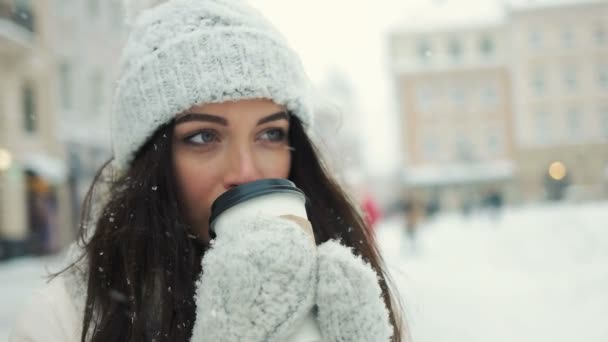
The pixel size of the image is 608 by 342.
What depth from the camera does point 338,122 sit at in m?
1.96

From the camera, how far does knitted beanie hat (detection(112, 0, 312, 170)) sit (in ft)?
4.50

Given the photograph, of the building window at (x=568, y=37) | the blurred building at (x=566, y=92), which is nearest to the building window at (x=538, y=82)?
the blurred building at (x=566, y=92)

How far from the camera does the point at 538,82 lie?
8.59ft

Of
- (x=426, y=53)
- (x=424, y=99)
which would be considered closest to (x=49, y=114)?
(x=424, y=99)

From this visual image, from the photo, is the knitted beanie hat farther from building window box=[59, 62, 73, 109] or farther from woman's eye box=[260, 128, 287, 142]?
building window box=[59, 62, 73, 109]

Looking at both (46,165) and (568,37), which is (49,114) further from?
(568,37)

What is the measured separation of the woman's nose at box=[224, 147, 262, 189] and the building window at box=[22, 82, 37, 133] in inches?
523

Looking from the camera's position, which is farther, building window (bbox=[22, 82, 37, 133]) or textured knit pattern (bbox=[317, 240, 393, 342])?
building window (bbox=[22, 82, 37, 133])

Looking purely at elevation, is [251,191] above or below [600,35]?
below

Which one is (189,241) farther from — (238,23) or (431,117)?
(431,117)

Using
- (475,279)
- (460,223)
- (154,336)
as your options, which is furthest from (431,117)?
(154,336)

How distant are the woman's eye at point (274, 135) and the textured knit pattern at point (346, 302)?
1.87 ft

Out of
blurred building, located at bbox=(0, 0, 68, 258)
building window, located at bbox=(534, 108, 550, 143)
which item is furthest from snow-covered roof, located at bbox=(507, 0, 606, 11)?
blurred building, located at bbox=(0, 0, 68, 258)

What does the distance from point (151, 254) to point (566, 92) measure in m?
1.89
